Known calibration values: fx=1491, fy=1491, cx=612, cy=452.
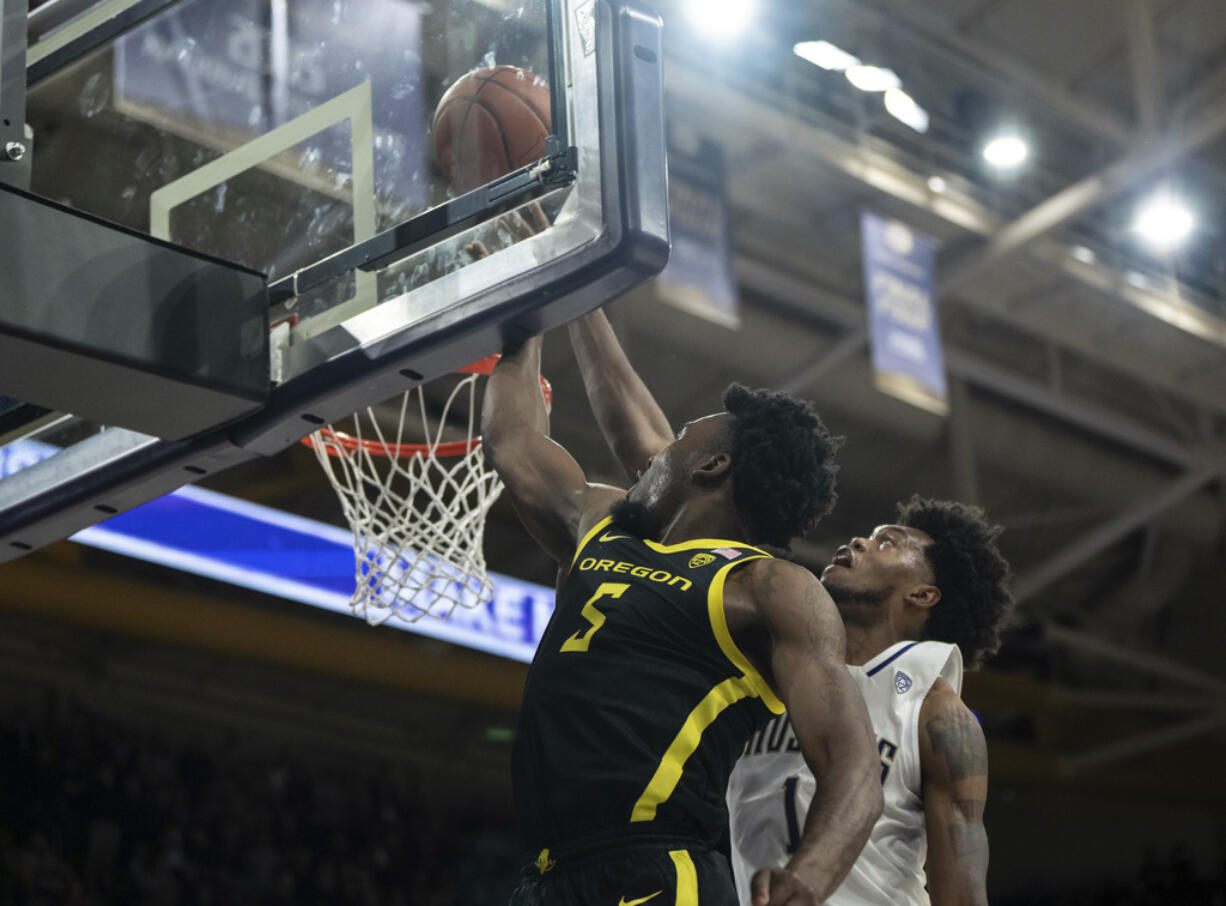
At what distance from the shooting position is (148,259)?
2359 mm

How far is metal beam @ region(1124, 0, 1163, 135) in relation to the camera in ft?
28.1

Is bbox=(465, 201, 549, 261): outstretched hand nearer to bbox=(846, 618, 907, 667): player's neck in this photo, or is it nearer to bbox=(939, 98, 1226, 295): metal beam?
bbox=(846, 618, 907, 667): player's neck

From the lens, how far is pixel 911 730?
3014 mm

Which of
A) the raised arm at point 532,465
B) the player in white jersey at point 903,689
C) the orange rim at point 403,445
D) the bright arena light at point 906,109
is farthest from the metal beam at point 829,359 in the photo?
the raised arm at point 532,465

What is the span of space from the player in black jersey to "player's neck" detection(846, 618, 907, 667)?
0.69 meters

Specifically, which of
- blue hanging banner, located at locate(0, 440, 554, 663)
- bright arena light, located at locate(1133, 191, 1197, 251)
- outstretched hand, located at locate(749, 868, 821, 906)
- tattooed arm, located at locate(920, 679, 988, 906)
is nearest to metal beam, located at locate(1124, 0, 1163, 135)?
bright arena light, located at locate(1133, 191, 1197, 251)

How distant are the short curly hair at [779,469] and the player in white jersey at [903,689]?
466 mm

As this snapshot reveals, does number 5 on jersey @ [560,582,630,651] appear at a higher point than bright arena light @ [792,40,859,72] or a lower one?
lower

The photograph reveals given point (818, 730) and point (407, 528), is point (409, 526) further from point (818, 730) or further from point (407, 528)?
point (818, 730)

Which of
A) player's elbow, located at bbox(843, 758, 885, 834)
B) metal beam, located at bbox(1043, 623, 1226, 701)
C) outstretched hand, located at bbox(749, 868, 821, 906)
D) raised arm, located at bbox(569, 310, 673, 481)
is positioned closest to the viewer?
outstretched hand, located at bbox(749, 868, 821, 906)

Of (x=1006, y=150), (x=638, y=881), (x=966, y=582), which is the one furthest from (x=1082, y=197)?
(x=638, y=881)

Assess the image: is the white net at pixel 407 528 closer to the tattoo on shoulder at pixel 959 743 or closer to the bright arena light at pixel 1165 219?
the tattoo on shoulder at pixel 959 743

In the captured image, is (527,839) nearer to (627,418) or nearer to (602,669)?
(602,669)

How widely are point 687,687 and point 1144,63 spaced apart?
7339mm
